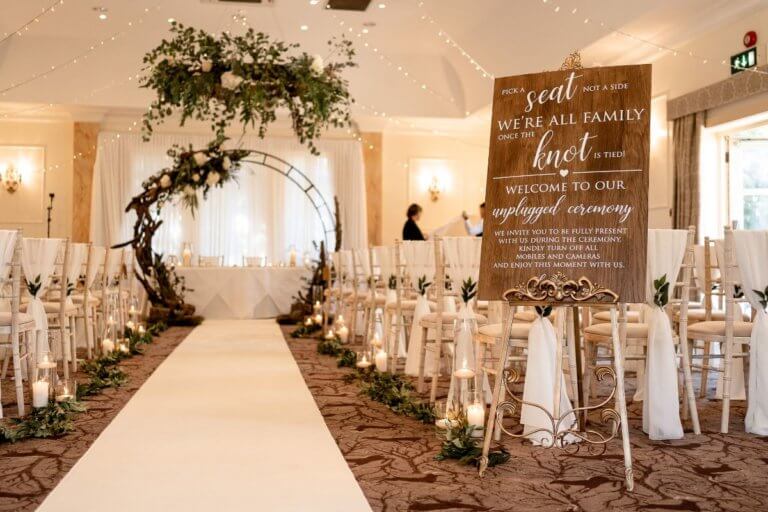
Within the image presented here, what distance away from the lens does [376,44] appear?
42.0 feet

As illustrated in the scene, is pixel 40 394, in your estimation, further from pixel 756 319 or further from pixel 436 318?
pixel 756 319

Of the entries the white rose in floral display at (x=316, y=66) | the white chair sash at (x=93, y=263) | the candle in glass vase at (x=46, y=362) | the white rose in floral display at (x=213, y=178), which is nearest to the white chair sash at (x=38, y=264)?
the candle in glass vase at (x=46, y=362)

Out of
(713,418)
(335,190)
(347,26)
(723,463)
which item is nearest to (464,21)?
(347,26)

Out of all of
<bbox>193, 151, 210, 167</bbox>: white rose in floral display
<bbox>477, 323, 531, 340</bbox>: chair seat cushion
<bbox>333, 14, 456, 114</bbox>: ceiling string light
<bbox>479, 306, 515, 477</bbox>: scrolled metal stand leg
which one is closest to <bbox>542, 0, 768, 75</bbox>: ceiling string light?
<bbox>333, 14, 456, 114</bbox>: ceiling string light

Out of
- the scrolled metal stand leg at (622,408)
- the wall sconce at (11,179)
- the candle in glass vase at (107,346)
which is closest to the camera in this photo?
the scrolled metal stand leg at (622,408)

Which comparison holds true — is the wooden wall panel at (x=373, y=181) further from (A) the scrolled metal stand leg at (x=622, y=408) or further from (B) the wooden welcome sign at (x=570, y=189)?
(A) the scrolled metal stand leg at (x=622, y=408)

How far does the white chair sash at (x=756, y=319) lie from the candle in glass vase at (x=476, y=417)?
1.56 meters

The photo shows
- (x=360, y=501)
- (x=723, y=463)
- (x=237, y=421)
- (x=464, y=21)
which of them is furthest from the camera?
(x=464, y=21)

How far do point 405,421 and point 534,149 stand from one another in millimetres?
1771

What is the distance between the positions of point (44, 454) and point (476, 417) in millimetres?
2001

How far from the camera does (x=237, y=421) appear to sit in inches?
173

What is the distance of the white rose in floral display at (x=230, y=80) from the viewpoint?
7.06 m

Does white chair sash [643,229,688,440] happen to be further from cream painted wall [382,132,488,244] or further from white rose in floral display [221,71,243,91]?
cream painted wall [382,132,488,244]

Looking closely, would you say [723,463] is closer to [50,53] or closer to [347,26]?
[347,26]
